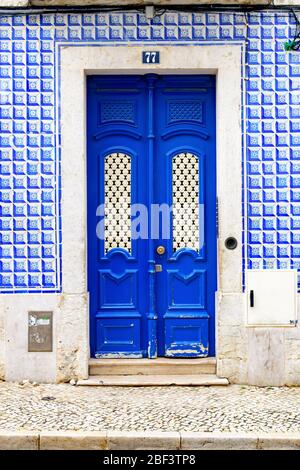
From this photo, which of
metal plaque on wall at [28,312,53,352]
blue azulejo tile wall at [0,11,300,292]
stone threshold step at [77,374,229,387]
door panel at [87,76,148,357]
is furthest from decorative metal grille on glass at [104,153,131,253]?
stone threshold step at [77,374,229,387]

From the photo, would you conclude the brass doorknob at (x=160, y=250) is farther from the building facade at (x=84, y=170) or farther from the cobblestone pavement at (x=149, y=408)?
the cobblestone pavement at (x=149, y=408)

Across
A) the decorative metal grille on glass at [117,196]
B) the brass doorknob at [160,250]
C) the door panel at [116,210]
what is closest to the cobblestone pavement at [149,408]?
the door panel at [116,210]

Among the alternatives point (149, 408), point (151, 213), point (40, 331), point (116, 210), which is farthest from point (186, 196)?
point (149, 408)

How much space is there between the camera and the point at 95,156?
716cm

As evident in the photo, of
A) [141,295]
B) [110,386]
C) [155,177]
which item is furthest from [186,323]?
[155,177]

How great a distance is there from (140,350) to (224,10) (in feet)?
11.5

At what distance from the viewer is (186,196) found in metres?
7.16

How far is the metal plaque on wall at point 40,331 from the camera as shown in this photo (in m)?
6.90

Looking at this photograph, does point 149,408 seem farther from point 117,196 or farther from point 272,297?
point 117,196

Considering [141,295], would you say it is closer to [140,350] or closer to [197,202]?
[140,350]

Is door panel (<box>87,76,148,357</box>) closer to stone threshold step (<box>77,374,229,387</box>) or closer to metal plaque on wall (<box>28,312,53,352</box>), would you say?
stone threshold step (<box>77,374,229,387</box>)

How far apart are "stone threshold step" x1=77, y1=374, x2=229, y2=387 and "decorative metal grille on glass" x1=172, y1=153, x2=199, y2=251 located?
4.29 ft

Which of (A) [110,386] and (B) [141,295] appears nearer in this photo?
(A) [110,386]

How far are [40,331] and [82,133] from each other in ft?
6.58
